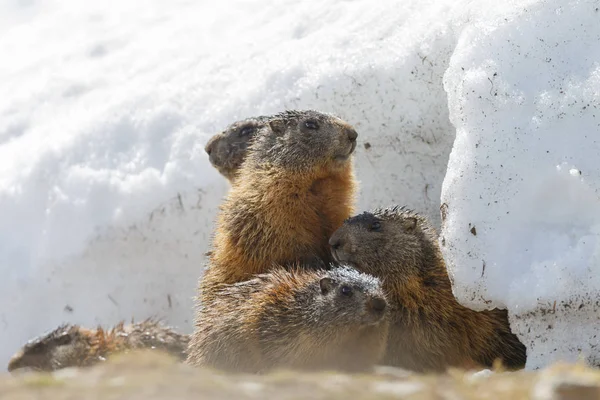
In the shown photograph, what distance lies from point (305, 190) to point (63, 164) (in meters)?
3.20

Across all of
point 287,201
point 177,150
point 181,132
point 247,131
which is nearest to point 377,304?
point 287,201

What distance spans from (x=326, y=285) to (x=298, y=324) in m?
0.31

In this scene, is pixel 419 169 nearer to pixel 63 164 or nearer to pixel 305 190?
pixel 305 190

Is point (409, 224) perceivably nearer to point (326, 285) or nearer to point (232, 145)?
point (326, 285)

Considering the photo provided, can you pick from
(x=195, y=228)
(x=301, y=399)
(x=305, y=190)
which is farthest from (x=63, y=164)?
(x=301, y=399)

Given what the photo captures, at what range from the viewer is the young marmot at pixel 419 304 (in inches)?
264

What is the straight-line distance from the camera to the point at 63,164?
9742 mm

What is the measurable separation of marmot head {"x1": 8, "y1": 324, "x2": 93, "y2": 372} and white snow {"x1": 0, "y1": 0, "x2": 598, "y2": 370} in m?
0.55

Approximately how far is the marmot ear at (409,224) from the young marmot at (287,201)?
27.7 inches

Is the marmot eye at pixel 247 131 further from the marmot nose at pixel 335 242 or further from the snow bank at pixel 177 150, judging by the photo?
the marmot nose at pixel 335 242

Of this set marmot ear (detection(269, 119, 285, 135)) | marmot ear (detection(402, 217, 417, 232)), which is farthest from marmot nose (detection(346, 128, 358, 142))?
marmot ear (detection(402, 217, 417, 232))

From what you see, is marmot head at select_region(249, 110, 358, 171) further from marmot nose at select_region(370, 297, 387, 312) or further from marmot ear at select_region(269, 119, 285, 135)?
marmot nose at select_region(370, 297, 387, 312)

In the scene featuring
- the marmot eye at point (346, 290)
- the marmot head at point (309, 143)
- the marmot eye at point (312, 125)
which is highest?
the marmot eye at point (312, 125)

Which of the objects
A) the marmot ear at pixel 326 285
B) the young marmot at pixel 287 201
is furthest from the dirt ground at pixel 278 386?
the young marmot at pixel 287 201
